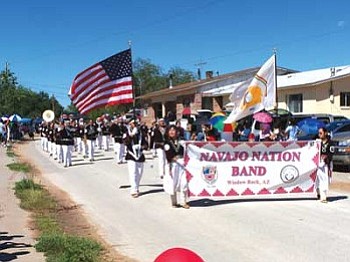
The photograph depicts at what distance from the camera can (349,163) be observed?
17828mm

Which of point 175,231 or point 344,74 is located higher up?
point 344,74

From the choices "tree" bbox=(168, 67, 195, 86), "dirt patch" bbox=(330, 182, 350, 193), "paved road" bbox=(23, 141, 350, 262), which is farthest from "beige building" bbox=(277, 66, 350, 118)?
"tree" bbox=(168, 67, 195, 86)

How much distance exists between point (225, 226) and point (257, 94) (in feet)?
20.7

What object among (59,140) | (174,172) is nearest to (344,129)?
(174,172)

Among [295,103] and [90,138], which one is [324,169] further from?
[295,103]

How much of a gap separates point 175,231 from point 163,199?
3620mm

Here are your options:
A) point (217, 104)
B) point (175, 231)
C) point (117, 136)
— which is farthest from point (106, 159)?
point (217, 104)

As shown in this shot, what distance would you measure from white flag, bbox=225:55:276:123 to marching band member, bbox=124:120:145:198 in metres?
2.89

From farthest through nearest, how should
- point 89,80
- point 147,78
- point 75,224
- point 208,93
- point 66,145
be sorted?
1. point 147,78
2. point 208,93
3. point 66,145
4. point 89,80
5. point 75,224

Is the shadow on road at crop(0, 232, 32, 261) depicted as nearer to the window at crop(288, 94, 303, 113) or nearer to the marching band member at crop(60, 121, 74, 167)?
the marching band member at crop(60, 121, 74, 167)

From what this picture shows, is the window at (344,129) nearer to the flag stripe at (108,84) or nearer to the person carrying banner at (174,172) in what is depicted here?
the flag stripe at (108,84)

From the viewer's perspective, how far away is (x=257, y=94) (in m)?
15.1

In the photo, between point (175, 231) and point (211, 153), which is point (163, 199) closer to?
point (211, 153)

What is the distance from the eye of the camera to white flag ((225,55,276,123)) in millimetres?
14977
